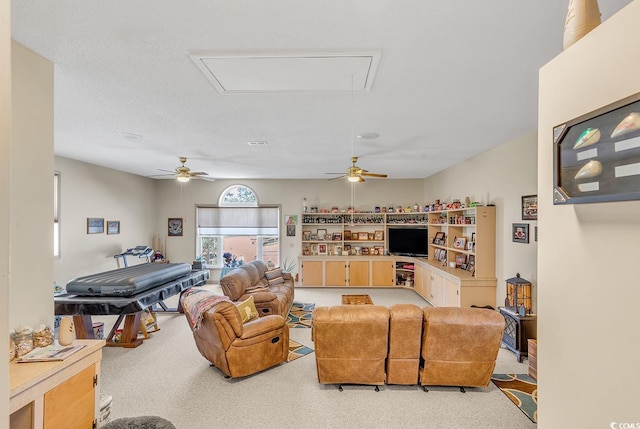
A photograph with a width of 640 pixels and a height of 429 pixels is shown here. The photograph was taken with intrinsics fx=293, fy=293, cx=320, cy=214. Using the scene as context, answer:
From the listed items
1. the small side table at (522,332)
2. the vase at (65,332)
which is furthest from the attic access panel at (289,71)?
the small side table at (522,332)

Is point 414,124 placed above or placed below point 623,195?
above

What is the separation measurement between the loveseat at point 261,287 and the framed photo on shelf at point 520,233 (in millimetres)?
3659

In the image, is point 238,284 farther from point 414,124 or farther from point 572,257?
point 572,257

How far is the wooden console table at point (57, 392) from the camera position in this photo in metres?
1.61

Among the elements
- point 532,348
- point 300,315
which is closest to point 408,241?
point 300,315

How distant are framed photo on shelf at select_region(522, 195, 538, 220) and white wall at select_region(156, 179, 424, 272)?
4.08 m

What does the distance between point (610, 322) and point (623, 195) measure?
33 centimetres

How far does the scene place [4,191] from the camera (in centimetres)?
74

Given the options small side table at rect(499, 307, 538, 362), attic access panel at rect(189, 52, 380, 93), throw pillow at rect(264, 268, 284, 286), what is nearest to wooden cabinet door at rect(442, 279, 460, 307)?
small side table at rect(499, 307, 538, 362)

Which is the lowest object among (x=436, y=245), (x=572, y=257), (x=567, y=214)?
(x=436, y=245)

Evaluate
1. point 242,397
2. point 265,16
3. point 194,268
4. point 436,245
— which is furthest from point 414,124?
point 194,268

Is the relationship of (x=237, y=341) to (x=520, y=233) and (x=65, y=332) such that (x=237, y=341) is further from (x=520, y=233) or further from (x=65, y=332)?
(x=520, y=233)

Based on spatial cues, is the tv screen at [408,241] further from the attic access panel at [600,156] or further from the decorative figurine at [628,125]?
the decorative figurine at [628,125]

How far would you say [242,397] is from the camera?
2.99m
